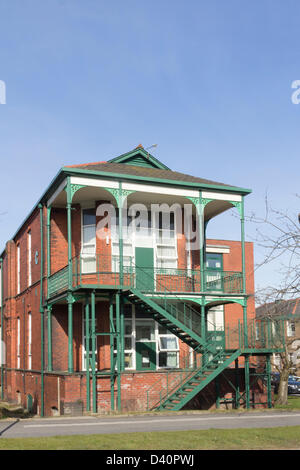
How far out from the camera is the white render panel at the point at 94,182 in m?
21.5

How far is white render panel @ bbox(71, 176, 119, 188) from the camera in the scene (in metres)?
21.5

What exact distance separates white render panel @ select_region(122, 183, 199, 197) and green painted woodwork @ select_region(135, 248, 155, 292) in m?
2.80

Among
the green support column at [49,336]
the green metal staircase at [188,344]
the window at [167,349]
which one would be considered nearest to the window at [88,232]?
the green support column at [49,336]

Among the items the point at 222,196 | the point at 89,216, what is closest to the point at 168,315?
the point at 222,196

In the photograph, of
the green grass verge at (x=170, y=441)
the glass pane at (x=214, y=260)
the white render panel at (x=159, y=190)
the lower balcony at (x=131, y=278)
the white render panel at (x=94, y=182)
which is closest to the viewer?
the green grass verge at (x=170, y=441)

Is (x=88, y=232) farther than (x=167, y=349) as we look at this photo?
No

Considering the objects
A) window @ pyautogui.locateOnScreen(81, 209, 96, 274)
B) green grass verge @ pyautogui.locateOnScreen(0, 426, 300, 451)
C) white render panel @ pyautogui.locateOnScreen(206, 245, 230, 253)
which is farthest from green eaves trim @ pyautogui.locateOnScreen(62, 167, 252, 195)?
white render panel @ pyautogui.locateOnScreen(206, 245, 230, 253)

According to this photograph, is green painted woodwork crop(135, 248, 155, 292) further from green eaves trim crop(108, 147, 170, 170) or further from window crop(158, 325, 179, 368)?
green eaves trim crop(108, 147, 170, 170)

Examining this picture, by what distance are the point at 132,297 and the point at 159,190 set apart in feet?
13.6

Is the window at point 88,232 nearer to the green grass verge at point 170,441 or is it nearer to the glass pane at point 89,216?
the glass pane at point 89,216

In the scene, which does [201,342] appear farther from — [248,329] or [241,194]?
[241,194]

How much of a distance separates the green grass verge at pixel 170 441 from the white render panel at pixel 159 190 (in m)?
10.8

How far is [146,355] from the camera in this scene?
24312 millimetres

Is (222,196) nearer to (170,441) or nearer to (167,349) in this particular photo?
(167,349)
